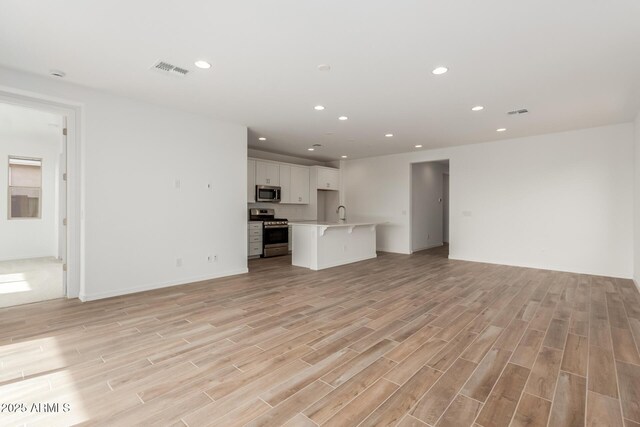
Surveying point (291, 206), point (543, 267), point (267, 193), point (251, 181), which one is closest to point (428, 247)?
point (543, 267)

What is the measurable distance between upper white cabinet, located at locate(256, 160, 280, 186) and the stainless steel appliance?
0.75 m

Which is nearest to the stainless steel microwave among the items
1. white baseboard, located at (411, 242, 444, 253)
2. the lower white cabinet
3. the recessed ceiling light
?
the lower white cabinet

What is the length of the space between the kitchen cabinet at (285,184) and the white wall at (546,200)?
3096 mm

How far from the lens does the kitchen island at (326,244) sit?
591cm

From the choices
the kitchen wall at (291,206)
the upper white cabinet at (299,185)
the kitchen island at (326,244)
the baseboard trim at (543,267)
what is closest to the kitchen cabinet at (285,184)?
the upper white cabinet at (299,185)

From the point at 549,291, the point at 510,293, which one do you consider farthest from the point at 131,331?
the point at 549,291

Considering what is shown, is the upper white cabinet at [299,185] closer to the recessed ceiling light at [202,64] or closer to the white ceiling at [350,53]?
the white ceiling at [350,53]

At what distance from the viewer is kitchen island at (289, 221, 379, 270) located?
591 cm

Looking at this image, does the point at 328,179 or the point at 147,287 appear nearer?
the point at 147,287

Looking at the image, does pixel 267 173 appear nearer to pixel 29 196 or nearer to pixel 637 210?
pixel 29 196

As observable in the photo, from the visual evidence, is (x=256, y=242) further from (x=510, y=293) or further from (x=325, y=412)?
(x=325, y=412)

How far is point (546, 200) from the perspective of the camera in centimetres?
596

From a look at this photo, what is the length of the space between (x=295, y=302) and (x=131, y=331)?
177 centimetres

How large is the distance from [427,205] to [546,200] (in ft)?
10.6
